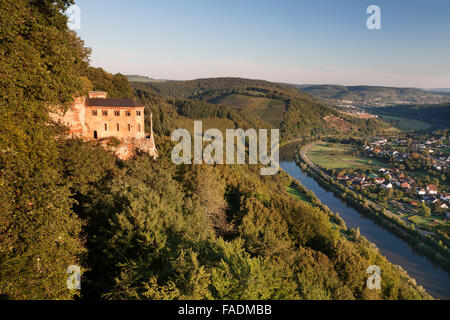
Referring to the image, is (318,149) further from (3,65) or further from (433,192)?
(3,65)

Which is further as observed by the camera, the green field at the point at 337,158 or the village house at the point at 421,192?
the green field at the point at 337,158

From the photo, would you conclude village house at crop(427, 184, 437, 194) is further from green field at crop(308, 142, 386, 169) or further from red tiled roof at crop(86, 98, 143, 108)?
red tiled roof at crop(86, 98, 143, 108)

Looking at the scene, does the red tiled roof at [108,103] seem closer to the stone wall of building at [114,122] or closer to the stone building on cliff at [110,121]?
the stone building on cliff at [110,121]

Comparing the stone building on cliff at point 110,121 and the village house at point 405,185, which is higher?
the stone building on cliff at point 110,121

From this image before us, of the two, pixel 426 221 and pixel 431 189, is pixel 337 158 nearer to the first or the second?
pixel 431 189

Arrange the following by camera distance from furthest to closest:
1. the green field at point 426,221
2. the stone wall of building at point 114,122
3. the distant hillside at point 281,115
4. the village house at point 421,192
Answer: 1. the distant hillside at point 281,115
2. the village house at point 421,192
3. the green field at point 426,221
4. the stone wall of building at point 114,122

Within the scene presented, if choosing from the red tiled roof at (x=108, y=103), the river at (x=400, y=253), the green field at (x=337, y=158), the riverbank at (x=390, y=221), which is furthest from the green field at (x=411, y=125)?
the red tiled roof at (x=108, y=103)

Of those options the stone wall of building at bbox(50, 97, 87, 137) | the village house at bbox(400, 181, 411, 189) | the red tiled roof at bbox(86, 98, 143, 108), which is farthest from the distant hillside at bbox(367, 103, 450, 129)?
the stone wall of building at bbox(50, 97, 87, 137)
